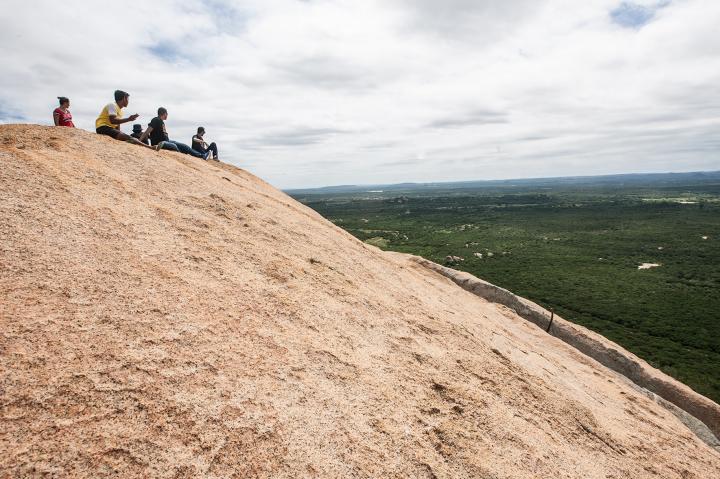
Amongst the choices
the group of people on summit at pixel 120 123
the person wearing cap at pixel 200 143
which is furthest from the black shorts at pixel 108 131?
the person wearing cap at pixel 200 143

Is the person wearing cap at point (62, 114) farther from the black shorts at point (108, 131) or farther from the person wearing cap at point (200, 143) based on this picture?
the person wearing cap at point (200, 143)

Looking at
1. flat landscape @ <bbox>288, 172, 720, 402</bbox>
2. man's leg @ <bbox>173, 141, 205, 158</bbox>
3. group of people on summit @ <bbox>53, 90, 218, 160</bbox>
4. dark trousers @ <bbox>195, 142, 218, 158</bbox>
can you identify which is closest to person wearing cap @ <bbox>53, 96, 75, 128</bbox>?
group of people on summit @ <bbox>53, 90, 218, 160</bbox>

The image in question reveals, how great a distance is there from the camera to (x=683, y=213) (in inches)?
5541

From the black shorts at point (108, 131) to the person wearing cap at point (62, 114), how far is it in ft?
2.57

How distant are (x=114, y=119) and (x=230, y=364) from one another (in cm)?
1023

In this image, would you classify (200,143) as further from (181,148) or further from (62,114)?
(62,114)

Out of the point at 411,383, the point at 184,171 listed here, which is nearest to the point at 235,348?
the point at 411,383

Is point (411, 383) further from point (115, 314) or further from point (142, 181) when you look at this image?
point (142, 181)

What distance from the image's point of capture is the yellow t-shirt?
1166 cm

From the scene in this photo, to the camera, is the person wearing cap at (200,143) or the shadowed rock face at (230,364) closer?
the shadowed rock face at (230,364)

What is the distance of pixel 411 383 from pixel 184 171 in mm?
9100

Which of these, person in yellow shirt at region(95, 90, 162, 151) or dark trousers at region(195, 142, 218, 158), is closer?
person in yellow shirt at region(95, 90, 162, 151)

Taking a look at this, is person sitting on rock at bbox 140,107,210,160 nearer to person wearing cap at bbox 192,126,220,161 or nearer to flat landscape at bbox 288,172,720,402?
person wearing cap at bbox 192,126,220,161

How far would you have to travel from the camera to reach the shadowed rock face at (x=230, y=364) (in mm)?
4191
